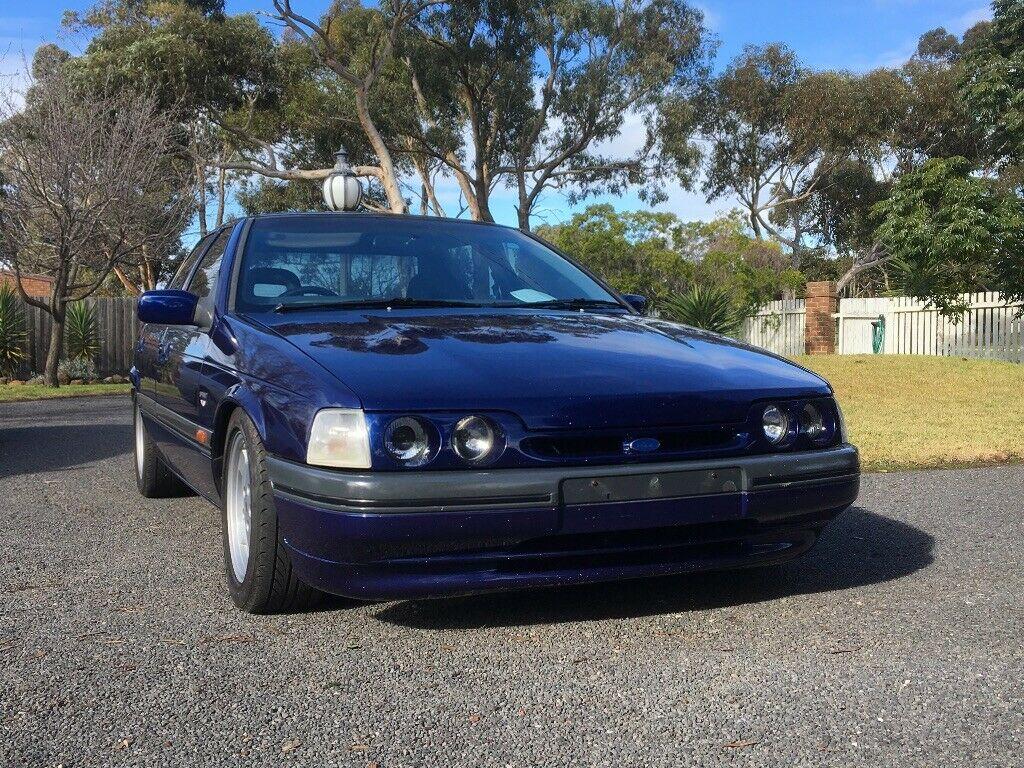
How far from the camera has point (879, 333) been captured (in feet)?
70.9

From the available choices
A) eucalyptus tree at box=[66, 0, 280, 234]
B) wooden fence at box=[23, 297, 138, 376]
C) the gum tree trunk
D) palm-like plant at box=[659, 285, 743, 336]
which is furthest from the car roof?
eucalyptus tree at box=[66, 0, 280, 234]

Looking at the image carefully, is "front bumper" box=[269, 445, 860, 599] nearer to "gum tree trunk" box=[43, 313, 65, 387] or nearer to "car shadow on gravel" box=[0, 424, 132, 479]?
"car shadow on gravel" box=[0, 424, 132, 479]

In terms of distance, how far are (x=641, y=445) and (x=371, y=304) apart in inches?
60.3

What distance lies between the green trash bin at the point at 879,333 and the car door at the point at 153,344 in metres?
17.7

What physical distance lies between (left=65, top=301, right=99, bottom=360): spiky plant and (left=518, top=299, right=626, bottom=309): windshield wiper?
61.0 feet

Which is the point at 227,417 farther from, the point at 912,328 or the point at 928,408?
the point at 912,328

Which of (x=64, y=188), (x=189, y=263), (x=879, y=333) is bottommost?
(x=879, y=333)

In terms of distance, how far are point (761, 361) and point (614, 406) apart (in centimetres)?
88

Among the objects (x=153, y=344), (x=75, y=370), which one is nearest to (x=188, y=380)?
(x=153, y=344)

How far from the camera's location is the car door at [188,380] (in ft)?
14.8

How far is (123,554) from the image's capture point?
4.85 meters

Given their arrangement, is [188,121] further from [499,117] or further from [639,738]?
[639,738]

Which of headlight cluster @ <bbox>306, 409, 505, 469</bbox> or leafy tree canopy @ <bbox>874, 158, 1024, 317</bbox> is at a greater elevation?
leafy tree canopy @ <bbox>874, 158, 1024, 317</bbox>

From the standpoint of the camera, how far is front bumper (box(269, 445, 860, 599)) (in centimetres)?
317
